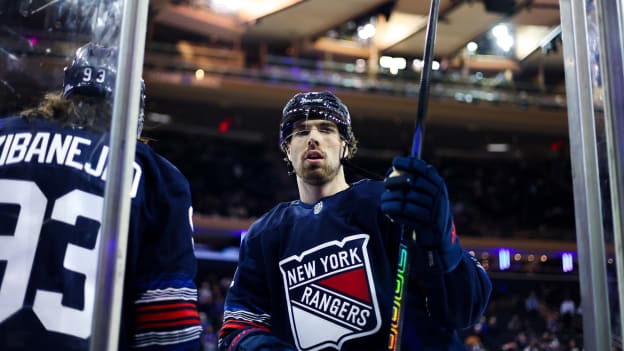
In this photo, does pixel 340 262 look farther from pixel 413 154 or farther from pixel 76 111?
pixel 76 111

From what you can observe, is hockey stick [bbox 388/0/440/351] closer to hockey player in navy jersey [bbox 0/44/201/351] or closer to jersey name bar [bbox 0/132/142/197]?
hockey player in navy jersey [bbox 0/44/201/351]

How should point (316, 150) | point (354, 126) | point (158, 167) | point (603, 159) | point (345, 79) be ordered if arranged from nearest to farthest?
point (603, 159) < point (158, 167) < point (316, 150) < point (354, 126) < point (345, 79)

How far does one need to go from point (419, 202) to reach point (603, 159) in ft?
1.17

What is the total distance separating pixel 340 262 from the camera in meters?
1.52

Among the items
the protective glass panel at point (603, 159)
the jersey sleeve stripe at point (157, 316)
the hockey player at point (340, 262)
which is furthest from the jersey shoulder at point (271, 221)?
the protective glass panel at point (603, 159)

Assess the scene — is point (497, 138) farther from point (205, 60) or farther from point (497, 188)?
point (205, 60)

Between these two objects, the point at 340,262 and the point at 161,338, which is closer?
the point at 161,338

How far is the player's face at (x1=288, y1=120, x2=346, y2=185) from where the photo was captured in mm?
1674

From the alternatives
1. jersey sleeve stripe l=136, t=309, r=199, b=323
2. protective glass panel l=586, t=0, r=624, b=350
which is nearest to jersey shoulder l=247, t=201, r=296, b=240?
jersey sleeve stripe l=136, t=309, r=199, b=323

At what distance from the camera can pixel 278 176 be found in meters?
13.1

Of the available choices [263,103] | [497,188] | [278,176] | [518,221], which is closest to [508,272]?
[518,221]

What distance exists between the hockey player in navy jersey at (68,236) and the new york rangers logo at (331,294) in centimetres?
31

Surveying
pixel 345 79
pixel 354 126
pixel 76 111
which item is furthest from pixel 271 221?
pixel 345 79

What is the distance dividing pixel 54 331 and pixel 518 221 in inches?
514
